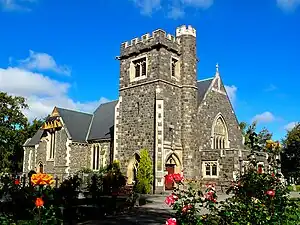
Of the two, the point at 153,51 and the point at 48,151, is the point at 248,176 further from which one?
the point at 48,151

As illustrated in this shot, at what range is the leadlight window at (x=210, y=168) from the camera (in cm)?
2752

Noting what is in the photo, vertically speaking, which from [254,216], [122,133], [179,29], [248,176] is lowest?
[254,216]

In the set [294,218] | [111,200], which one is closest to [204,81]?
[111,200]

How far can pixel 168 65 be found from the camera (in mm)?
27328

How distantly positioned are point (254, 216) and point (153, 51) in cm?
2164

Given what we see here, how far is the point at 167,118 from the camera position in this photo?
1035 inches

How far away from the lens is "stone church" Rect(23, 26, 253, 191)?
2625cm

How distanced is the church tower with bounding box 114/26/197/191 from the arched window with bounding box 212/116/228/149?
4194 millimetres

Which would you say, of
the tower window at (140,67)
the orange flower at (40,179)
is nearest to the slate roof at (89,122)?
the tower window at (140,67)

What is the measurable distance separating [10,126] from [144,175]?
1047 inches

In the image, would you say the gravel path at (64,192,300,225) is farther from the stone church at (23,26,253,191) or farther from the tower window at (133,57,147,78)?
the tower window at (133,57,147,78)

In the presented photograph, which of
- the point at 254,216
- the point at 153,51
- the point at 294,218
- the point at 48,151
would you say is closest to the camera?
the point at 254,216

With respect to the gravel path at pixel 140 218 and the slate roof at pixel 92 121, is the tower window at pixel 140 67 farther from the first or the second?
the gravel path at pixel 140 218

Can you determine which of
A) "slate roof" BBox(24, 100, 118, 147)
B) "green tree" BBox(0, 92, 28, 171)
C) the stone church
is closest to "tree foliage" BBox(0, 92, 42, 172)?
"green tree" BBox(0, 92, 28, 171)
